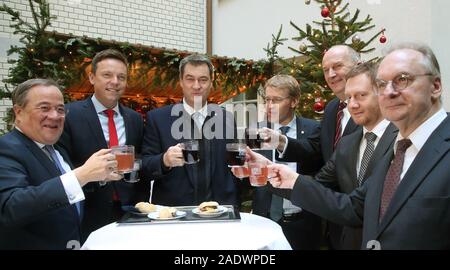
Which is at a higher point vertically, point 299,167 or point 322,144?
point 322,144

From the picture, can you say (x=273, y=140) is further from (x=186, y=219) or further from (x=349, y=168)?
(x=186, y=219)

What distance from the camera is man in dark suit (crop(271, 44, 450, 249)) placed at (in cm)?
121

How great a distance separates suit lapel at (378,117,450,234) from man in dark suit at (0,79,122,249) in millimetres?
1252

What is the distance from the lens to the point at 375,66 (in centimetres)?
Answer: 200

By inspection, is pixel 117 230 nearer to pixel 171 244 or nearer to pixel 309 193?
pixel 171 244

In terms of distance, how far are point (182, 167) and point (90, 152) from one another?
0.65 meters

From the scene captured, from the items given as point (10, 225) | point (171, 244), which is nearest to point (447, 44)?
point (171, 244)

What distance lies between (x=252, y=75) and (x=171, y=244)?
17.4 feet

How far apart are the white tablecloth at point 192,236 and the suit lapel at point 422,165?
0.54 metres

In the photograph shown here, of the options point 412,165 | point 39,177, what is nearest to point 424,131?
point 412,165

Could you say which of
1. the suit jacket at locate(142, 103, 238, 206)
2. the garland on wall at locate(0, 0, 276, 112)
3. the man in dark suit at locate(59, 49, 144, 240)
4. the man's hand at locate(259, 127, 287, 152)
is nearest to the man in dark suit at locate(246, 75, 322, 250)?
the man's hand at locate(259, 127, 287, 152)

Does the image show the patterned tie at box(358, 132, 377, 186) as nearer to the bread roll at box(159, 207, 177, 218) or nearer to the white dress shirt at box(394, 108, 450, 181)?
the white dress shirt at box(394, 108, 450, 181)

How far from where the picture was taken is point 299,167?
9.65ft
